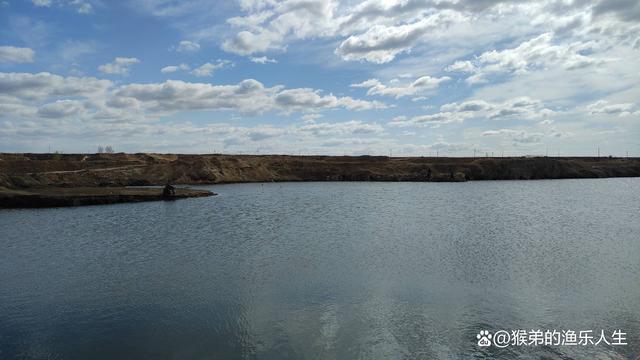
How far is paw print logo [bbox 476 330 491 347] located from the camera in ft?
57.6

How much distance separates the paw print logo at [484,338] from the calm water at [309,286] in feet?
0.85

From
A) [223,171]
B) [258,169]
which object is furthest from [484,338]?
[258,169]

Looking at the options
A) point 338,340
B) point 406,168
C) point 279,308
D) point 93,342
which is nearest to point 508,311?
point 338,340

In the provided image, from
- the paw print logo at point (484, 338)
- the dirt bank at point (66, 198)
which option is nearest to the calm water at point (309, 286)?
the paw print logo at point (484, 338)

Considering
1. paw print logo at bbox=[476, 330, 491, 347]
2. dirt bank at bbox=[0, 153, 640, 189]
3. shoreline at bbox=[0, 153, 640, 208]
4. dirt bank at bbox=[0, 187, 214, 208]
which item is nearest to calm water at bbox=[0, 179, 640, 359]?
paw print logo at bbox=[476, 330, 491, 347]

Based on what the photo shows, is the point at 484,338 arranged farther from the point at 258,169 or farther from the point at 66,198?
the point at 258,169

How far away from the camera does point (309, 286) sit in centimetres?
2492

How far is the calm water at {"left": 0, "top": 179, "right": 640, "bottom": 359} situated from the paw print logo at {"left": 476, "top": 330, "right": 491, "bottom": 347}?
0.26 metres

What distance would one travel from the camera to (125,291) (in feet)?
80.8

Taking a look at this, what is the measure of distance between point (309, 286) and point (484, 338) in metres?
9.63

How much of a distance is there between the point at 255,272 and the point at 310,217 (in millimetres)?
24811

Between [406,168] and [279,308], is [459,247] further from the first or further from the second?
[406,168]

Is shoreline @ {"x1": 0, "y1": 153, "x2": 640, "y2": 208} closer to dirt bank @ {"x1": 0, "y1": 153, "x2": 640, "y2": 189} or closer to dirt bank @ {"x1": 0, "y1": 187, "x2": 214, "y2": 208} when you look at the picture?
dirt bank @ {"x1": 0, "y1": 153, "x2": 640, "y2": 189}

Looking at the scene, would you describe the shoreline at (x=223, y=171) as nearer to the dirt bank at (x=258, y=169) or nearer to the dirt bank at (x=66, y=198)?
the dirt bank at (x=258, y=169)
